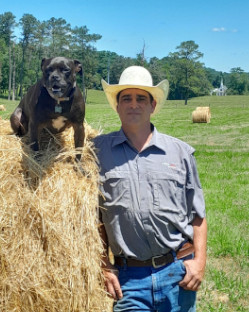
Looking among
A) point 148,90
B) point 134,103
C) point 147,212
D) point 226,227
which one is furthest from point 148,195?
point 226,227

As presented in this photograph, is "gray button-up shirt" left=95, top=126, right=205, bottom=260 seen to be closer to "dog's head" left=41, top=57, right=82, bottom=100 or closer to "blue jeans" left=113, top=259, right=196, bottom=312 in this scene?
"blue jeans" left=113, top=259, right=196, bottom=312

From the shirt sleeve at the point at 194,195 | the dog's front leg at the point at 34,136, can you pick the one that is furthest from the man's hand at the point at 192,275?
the dog's front leg at the point at 34,136

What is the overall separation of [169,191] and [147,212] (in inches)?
8.9

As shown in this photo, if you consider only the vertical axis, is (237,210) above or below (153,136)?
below

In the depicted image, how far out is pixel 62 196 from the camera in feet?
10.5

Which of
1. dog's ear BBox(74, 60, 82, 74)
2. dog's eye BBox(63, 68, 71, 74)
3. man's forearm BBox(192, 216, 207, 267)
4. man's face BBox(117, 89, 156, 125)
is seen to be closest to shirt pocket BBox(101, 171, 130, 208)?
man's face BBox(117, 89, 156, 125)

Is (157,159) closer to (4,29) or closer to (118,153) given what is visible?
(118,153)

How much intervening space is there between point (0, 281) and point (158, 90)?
1821 mm

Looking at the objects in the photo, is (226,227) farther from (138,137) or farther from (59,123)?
(138,137)

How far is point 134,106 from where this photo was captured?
9.79 ft

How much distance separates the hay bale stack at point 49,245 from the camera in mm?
2926

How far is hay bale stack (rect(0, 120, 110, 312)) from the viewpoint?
2926mm

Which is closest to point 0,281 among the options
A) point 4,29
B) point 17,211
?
point 17,211

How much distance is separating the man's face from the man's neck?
0.06 metres
